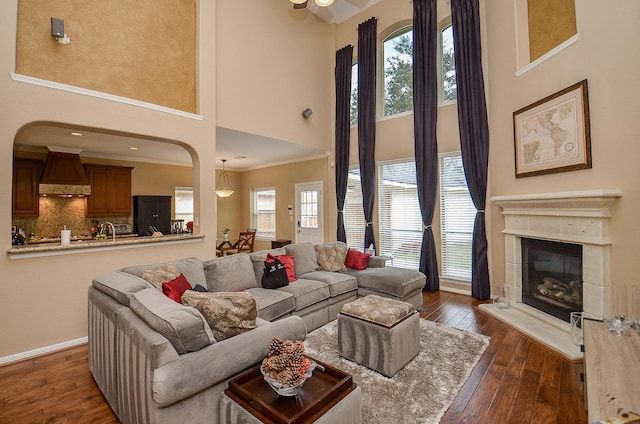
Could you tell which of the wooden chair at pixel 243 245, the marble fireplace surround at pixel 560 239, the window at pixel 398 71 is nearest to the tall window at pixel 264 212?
the wooden chair at pixel 243 245

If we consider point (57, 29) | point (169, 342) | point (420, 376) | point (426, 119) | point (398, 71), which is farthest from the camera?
point (398, 71)

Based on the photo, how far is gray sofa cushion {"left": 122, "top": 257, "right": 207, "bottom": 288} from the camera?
268 centimetres

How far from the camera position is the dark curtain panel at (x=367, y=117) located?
19.5 ft

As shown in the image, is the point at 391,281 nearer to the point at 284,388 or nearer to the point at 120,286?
the point at 284,388

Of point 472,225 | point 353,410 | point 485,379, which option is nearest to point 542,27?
point 472,225

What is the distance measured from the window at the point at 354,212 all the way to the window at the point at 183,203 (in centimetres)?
437

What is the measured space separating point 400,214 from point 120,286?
15.3ft

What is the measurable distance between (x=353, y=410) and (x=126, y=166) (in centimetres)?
727

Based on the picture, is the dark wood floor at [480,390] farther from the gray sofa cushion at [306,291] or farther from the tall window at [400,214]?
the tall window at [400,214]

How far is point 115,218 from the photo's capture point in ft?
22.0

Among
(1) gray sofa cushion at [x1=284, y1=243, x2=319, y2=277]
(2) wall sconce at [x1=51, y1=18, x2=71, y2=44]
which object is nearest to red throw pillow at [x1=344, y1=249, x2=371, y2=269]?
(1) gray sofa cushion at [x1=284, y1=243, x2=319, y2=277]

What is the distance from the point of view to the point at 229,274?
130 inches

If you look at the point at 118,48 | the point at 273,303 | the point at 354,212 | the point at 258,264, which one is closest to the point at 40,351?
the point at 258,264

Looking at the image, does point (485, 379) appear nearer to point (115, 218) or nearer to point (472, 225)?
point (472, 225)
